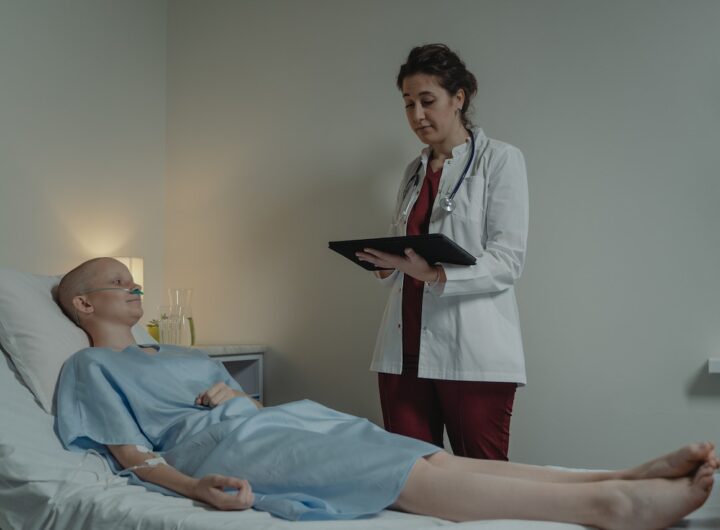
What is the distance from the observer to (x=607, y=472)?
152cm

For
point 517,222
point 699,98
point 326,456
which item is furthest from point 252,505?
point 699,98

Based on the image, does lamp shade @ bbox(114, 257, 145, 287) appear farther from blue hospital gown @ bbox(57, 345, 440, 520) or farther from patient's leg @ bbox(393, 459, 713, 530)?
patient's leg @ bbox(393, 459, 713, 530)

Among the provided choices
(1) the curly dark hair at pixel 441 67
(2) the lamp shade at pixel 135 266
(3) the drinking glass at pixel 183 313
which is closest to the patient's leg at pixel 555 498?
(1) the curly dark hair at pixel 441 67

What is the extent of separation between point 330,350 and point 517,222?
124cm

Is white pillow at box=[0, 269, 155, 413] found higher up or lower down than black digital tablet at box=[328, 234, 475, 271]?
lower down

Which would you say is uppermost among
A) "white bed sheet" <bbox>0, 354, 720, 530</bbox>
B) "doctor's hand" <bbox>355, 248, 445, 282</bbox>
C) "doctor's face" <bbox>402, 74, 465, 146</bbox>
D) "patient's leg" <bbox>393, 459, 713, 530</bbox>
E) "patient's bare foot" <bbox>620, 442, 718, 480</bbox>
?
"doctor's face" <bbox>402, 74, 465, 146</bbox>

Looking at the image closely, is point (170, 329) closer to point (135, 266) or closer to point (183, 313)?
point (183, 313)

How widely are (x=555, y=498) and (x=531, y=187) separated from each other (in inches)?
62.3

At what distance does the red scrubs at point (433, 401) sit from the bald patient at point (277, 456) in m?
0.43

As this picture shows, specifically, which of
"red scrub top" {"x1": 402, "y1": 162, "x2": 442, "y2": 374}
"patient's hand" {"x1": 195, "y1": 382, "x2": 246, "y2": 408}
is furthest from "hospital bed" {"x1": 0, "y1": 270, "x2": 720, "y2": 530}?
"red scrub top" {"x1": 402, "y1": 162, "x2": 442, "y2": 374}

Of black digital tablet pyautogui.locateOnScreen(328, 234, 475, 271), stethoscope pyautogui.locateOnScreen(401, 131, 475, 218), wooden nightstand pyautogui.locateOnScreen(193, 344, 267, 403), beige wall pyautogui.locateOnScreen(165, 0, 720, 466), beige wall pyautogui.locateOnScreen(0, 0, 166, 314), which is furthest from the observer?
wooden nightstand pyautogui.locateOnScreen(193, 344, 267, 403)

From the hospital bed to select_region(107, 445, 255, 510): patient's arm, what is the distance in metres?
0.02

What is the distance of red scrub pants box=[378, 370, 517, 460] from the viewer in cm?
209

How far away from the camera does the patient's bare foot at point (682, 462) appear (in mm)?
1290
